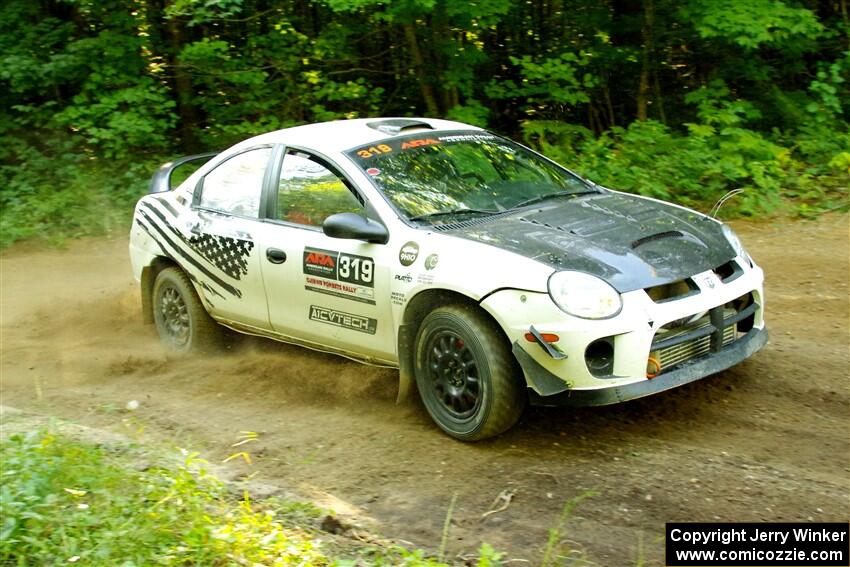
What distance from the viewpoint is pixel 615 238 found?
5078 mm

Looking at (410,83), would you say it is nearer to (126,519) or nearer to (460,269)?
(460,269)

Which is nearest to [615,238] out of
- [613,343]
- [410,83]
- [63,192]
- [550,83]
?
[613,343]

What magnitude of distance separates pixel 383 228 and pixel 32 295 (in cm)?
546

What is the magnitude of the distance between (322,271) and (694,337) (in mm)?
2220

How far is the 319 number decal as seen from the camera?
17.8ft

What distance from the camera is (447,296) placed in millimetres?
5102

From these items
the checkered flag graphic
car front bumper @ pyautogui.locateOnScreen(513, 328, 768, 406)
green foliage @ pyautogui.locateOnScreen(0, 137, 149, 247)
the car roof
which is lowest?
green foliage @ pyautogui.locateOnScreen(0, 137, 149, 247)

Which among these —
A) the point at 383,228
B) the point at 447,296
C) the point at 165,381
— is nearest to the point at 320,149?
the point at 383,228

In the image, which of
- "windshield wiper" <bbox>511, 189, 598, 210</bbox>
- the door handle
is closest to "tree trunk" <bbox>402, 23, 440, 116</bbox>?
"windshield wiper" <bbox>511, 189, 598, 210</bbox>

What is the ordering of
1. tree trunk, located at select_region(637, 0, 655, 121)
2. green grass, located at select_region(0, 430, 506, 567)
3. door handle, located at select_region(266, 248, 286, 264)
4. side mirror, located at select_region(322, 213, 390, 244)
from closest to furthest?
green grass, located at select_region(0, 430, 506, 567)
side mirror, located at select_region(322, 213, 390, 244)
door handle, located at select_region(266, 248, 286, 264)
tree trunk, located at select_region(637, 0, 655, 121)

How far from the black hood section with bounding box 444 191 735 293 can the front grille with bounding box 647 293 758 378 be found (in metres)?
0.27

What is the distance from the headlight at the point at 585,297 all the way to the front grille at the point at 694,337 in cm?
34

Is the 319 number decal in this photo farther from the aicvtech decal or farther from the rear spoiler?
the rear spoiler

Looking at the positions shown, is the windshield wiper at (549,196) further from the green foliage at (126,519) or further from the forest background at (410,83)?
the forest background at (410,83)
